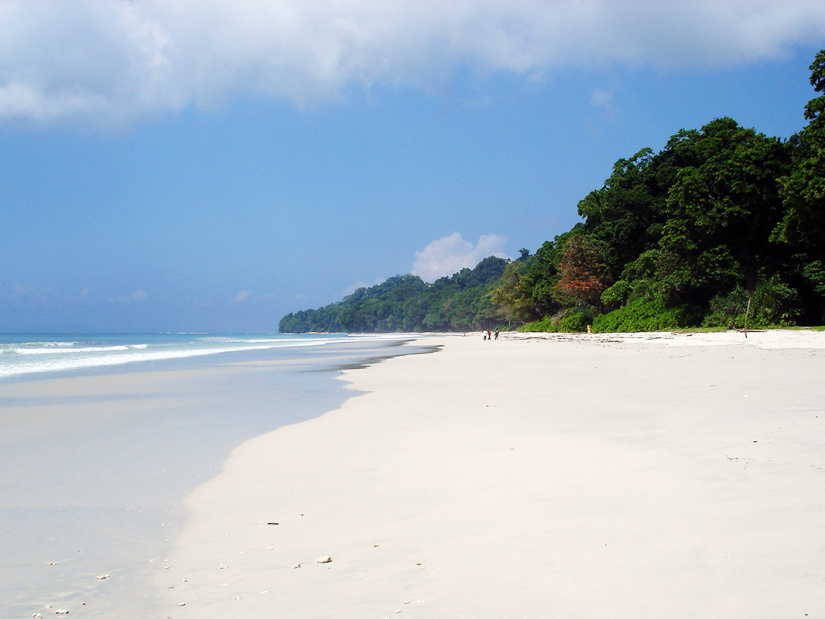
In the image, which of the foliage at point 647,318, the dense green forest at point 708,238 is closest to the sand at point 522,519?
the dense green forest at point 708,238

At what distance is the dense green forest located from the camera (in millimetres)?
28938

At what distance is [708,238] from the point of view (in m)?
33.6

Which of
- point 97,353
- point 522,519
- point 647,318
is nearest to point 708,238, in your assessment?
point 647,318

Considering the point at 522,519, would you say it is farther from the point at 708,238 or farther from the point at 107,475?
the point at 708,238

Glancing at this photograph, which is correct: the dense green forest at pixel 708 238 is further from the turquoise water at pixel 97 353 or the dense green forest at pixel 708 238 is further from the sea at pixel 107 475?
the sea at pixel 107 475

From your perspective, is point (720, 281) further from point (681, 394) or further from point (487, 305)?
point (487, 305)

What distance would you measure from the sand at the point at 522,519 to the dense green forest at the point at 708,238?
24653mm

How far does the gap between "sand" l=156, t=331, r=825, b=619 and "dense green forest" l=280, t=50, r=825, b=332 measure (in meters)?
24.7

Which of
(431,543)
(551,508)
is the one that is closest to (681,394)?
(551,508)

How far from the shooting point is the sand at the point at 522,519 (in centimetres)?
273

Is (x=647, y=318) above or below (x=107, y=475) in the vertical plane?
above

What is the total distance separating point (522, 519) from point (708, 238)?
113ft

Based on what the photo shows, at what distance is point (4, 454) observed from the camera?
646cm

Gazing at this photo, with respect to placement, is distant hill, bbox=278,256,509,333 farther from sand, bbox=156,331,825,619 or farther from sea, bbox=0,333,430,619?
sand, bbox=156,331,825,619
